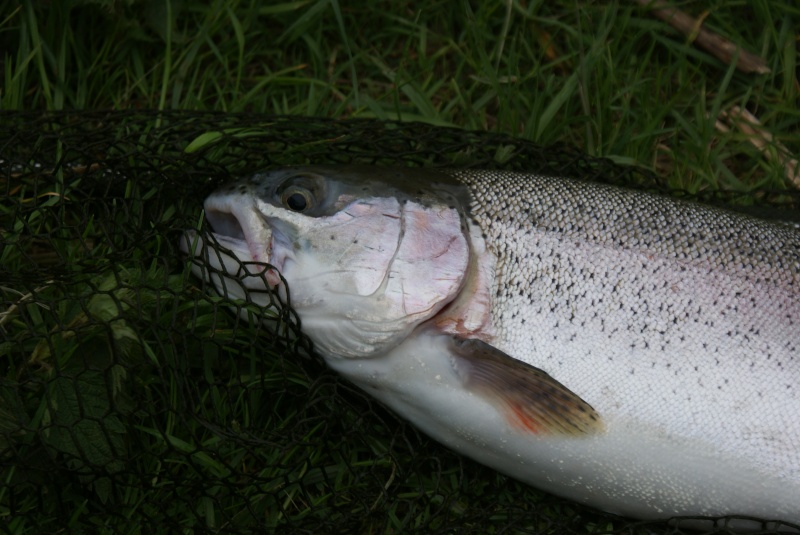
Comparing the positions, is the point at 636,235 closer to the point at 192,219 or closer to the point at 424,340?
the point at 424,340

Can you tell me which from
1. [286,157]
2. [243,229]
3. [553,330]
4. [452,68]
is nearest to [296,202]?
[243,229]

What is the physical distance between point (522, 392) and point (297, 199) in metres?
0.89

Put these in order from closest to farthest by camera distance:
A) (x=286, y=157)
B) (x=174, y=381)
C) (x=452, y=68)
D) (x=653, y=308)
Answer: (x=653, y=308), (x=174, y=381), (x=286, y=157), (x=452, y=68)

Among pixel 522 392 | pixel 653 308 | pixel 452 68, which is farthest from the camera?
pixel 452 68

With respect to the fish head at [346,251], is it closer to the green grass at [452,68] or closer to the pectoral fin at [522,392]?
the pectoral fin at [522,392]

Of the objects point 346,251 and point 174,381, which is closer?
point 346,251

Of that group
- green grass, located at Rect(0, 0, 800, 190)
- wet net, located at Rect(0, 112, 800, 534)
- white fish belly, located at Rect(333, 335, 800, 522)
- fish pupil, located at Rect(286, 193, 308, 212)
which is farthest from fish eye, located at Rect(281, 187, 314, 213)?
green grass, located at Rect(0, 0, 800, 190)

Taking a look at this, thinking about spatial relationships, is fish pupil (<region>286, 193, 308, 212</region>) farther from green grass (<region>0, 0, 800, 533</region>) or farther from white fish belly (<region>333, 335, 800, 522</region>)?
white fish belly (<region>333, 335, 800, 522</region>)

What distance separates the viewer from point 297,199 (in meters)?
2.57

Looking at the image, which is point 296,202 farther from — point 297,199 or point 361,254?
point 361,254

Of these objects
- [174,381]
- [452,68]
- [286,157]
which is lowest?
[174,381]

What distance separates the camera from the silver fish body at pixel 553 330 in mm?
2422

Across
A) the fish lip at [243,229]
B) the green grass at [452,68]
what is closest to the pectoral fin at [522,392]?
the fish lip at [243,229]

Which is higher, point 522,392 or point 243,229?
point 243,229
